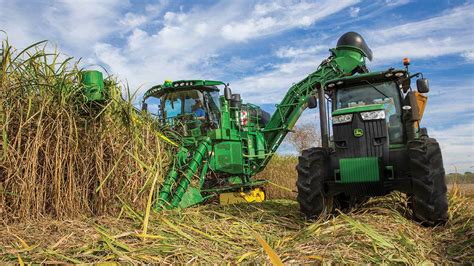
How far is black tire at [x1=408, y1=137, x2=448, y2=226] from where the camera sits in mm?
4594

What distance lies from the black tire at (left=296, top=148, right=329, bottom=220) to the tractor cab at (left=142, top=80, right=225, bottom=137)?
3.26 metres

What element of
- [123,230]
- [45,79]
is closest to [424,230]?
[123,230]

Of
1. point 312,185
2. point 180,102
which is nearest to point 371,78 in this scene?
point 312,185

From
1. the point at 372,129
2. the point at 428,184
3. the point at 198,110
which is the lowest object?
the point at 428,184

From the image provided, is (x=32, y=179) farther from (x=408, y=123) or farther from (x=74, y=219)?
(x=408, y=123)

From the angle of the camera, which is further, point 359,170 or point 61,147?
point 359,170

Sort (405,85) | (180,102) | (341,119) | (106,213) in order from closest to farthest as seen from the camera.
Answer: (106,213)
(341,119)
(405,85)
(180,102)

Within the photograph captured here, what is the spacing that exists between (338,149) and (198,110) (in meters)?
3.63

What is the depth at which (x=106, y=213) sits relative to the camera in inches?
161

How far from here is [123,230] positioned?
3.48 meters

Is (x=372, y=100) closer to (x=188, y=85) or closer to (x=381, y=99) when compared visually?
(x=381, y=99)

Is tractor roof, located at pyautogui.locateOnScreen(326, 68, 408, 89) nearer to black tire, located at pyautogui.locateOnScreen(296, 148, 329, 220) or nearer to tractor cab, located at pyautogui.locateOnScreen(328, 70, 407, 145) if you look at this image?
tractor cab, located at pyautogui.locateOnScreen(328, 70, 407, 145)

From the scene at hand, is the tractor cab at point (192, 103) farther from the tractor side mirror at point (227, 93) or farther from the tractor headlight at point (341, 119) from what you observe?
the tractor headlight at point (341, 119)

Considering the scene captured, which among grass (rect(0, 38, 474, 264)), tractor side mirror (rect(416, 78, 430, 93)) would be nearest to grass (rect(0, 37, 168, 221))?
grass (rect(0, 38, 474, 264))
